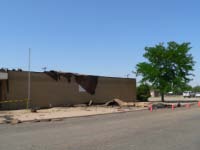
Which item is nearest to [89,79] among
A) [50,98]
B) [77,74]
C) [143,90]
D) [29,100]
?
[77,74]

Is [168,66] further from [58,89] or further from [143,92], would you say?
[58,89]

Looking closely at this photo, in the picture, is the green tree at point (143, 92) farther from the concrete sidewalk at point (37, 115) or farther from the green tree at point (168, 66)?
the concrete sidewalk at point (37, 115)

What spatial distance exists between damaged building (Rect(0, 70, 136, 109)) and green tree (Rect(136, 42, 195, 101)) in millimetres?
7989

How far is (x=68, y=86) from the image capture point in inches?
1805

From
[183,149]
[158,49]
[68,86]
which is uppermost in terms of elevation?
[158,49]

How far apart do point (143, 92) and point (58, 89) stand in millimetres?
24874

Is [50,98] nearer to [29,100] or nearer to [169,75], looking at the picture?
[29,100]

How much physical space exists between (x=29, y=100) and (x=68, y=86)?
24.6 ft

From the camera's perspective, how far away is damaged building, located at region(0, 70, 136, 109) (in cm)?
3747

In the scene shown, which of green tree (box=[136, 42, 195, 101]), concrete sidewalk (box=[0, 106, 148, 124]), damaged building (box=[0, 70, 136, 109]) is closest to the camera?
concrete sidewalk (box=[0, 106, 148, 124])

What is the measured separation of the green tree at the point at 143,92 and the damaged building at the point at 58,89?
588 centimetres

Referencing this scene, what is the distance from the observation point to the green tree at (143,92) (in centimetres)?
6525

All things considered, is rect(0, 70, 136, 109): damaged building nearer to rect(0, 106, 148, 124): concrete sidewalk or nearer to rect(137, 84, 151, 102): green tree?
rect(0, 106, 148, 124): concrete sidewalk

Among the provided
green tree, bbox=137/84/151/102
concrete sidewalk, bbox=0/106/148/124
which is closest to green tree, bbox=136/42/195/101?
green tree, bbox=137/84/151/102
